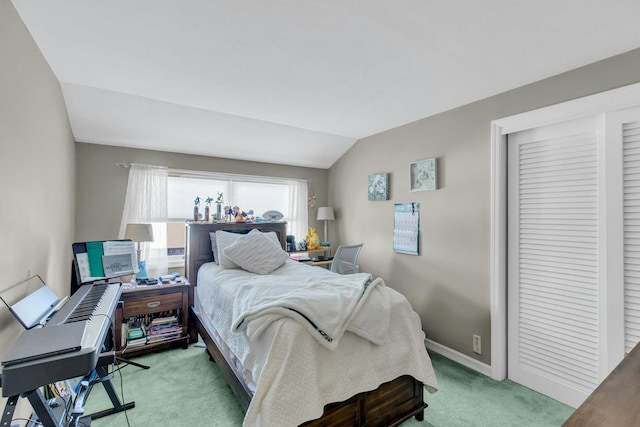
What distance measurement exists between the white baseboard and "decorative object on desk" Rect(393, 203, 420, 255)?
0.94 m

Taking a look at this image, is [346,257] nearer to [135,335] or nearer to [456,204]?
[456,204]

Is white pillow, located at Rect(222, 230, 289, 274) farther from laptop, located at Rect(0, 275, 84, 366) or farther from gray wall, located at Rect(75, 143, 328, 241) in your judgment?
gray wall, located at Rect(75, 143, 328, 241)

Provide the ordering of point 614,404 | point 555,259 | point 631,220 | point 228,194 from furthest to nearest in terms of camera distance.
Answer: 1. point 228,194
2. point 555,259
3. point 631,220
4. point 614,404

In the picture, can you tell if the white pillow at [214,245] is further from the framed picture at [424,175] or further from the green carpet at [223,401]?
the framed picture at [424,175]

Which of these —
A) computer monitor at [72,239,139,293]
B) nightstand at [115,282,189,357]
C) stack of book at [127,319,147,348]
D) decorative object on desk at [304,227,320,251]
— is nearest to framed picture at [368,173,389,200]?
decorative object on desk at [304,227,320,251]

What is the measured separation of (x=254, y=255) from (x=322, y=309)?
1441 millimetres

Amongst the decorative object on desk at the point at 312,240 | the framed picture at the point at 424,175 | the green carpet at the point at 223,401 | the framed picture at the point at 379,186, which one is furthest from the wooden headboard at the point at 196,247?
the framed picture at the point at 424,175

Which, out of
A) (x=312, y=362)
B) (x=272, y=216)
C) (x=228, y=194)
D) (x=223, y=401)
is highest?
(x=228, y=194)

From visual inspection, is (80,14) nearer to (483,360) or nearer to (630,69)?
(630,69)

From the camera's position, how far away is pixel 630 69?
5.97 feet

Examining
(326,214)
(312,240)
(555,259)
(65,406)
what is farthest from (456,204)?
(65,406)

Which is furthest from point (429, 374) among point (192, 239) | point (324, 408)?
point (192, 239)

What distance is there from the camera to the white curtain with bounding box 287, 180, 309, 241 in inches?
179

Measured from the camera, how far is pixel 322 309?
5.31ft
